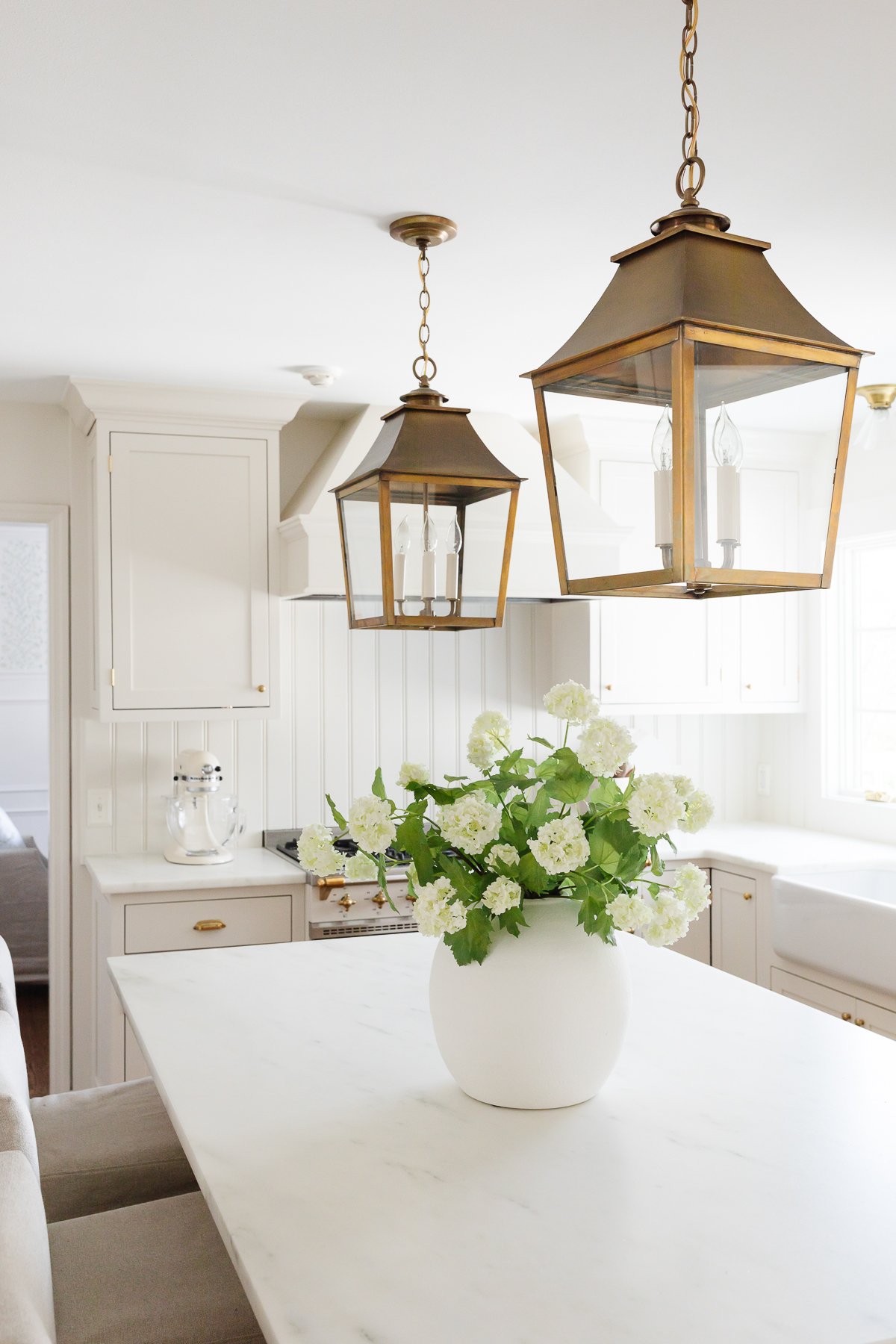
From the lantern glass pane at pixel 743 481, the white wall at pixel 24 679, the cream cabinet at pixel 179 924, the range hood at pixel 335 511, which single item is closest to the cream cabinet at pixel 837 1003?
the range hood at pixel 335 511

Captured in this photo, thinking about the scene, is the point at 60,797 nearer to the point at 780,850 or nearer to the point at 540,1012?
the point at 780,850

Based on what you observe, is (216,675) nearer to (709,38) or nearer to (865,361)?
(865,361)

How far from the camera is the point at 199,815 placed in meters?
3.74

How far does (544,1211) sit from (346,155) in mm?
1675

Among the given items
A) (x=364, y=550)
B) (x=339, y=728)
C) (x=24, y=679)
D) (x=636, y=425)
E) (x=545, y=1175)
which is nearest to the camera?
(x=545, y=1175)

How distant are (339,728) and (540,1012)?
2722mm

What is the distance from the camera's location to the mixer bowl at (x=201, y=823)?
3.71 metres

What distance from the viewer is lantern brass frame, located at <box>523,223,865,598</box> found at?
1099 mm

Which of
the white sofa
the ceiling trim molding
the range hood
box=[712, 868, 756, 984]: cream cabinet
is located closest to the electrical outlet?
the range hood

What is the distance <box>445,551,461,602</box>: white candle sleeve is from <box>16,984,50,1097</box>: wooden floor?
2.92 meters

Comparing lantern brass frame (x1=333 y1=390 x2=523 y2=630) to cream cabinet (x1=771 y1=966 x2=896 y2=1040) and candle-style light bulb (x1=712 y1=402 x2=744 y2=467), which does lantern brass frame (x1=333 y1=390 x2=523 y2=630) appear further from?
cream cabinet (x1=771 y1=966 x2=896 y2=1040)

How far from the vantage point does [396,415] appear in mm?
1931

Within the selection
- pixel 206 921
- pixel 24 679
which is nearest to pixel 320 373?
pixel 206 921

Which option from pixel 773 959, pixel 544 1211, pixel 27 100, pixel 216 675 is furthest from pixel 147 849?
pixel 544 1211
